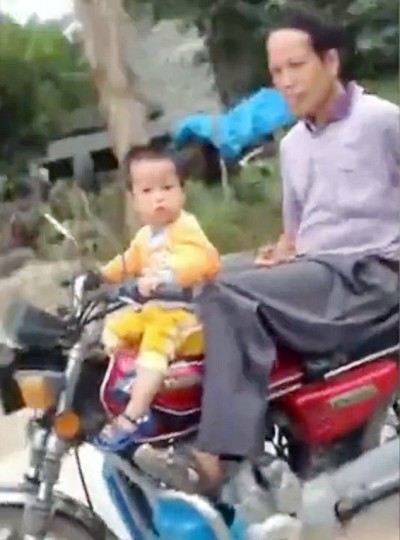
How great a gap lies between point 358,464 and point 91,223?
3.28 ft

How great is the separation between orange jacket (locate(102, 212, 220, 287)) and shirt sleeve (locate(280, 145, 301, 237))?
0.27 m

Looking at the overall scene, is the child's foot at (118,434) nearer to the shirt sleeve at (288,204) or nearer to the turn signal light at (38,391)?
the turn signal light at (38,391)

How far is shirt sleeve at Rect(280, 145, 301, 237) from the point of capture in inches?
89.2

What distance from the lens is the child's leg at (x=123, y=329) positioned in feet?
6.63

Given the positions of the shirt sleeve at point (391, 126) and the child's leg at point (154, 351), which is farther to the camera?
the shirt sleeve at point (391, 126)

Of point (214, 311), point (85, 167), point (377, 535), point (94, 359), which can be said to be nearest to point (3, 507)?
point (94, 359)

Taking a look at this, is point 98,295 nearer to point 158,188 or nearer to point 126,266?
point 126,266

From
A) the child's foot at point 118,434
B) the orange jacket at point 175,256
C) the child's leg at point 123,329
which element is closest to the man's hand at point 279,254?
the orange jacket at point 175,256

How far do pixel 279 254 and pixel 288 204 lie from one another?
97 millimetres

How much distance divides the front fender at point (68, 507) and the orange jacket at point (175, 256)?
0.39m

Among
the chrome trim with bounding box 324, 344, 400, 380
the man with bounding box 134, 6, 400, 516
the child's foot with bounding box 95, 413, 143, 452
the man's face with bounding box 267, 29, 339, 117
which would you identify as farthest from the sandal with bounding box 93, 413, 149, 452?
the man's face with bounding box 267, 29, 339, 117

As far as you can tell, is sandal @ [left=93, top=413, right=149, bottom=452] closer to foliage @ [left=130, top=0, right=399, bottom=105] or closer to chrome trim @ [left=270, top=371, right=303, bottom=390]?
→ chrome trim @ [left=270, top=371, right=303, bottom=390]

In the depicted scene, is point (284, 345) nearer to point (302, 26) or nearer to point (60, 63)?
point (302, 26)

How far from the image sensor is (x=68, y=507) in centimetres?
209
